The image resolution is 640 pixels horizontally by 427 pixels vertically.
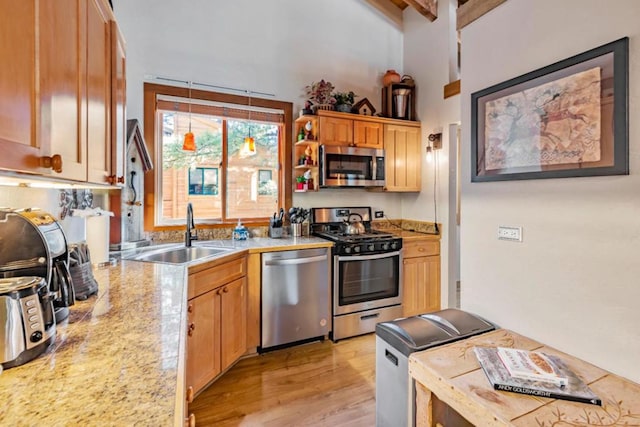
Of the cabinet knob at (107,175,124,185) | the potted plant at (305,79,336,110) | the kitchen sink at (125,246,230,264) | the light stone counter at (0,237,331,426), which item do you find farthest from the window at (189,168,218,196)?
the light stone counter at (0,237,331,426)

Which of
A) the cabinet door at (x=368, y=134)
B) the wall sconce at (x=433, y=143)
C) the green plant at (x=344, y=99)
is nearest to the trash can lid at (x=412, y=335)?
the cabinet door at (x=368, y=134)

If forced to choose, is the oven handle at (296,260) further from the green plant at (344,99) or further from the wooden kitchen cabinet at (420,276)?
the green plant at (344,99)

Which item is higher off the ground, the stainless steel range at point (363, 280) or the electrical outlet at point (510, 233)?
the electrical outlet at point (510, 233)

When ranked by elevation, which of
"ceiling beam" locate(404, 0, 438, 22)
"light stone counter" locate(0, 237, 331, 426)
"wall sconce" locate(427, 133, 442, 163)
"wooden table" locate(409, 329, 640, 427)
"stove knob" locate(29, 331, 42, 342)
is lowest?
"wooden table" locate(409, 329, 640, 427)

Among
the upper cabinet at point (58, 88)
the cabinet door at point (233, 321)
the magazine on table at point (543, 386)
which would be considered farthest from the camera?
the cabinet door at point (233, 321)

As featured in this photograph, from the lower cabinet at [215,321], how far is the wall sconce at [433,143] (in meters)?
2.43

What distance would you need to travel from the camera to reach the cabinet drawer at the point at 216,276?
192 centimetres

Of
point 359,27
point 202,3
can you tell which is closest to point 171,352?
point 202,3

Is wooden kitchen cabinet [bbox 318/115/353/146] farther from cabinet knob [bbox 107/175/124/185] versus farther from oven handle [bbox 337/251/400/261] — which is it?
cabinet knob [bbox 107/175/124/185]

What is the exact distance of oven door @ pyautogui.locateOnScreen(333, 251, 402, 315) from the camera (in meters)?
2.88

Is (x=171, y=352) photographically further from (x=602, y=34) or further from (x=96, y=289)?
(x=602, y=34)

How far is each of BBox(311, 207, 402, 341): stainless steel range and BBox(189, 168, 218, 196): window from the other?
121 centimetres

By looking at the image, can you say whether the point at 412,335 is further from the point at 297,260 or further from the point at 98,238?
the point at 98,238

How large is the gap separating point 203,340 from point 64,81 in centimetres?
162
